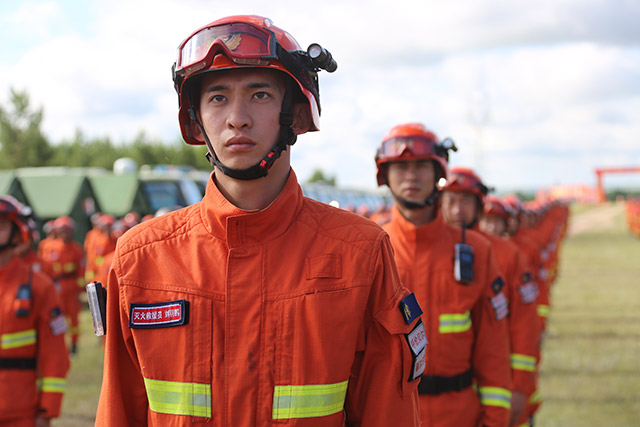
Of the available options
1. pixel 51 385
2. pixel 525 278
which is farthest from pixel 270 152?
pixel 525 278

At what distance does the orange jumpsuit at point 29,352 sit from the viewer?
14.7ft

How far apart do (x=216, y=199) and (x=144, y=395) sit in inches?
26.3

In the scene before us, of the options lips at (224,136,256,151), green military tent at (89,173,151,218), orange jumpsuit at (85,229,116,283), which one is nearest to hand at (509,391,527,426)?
→ lips at (224,136,256,151)

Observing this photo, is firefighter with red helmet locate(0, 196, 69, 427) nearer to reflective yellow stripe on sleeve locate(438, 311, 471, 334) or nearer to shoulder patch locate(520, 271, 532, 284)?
reflective yellow stripe on sleeve locate(438, 311, 471, 334)

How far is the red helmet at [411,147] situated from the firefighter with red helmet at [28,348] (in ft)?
8.32

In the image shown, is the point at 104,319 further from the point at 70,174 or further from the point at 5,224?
the point at 70,174

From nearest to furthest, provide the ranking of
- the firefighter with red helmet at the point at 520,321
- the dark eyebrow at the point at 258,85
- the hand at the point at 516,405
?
the dark eyebrow at the point at 258,85 < the hand at the point at 516,405 < the firefighter with red helmet at the point at 520,321

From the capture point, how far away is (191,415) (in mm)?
1997

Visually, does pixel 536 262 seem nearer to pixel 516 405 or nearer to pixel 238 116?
pixel 516 405

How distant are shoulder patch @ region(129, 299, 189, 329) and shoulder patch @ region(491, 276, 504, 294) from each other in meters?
2.48

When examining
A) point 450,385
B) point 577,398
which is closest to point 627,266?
point 577,398

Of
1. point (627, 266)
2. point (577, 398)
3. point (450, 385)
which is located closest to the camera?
point (450, 385)

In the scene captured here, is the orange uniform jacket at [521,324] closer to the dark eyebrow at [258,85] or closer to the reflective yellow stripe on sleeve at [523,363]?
the reflective yellow stripe on sleeve at [523,363]

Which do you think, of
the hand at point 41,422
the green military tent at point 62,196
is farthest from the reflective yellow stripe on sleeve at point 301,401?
the green military tent at point 62,196
